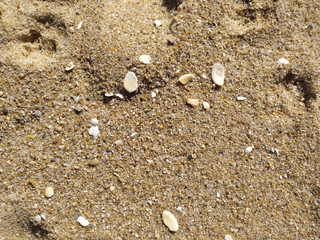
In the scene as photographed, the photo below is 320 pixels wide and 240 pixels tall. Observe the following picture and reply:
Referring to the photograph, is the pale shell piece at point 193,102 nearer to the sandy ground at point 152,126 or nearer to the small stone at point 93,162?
the sandy ground at point 152,126

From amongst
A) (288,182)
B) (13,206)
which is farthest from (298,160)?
(13,206)

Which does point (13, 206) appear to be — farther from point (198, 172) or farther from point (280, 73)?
point (280, 73)

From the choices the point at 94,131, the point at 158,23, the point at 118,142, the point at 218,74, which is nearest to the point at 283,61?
the point at 218,74

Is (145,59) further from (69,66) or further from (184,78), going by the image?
(69,66)

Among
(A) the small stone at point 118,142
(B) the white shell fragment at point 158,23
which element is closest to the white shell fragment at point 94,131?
(A) the small stone at point 118,142

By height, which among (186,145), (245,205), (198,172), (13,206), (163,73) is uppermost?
(163,73)
